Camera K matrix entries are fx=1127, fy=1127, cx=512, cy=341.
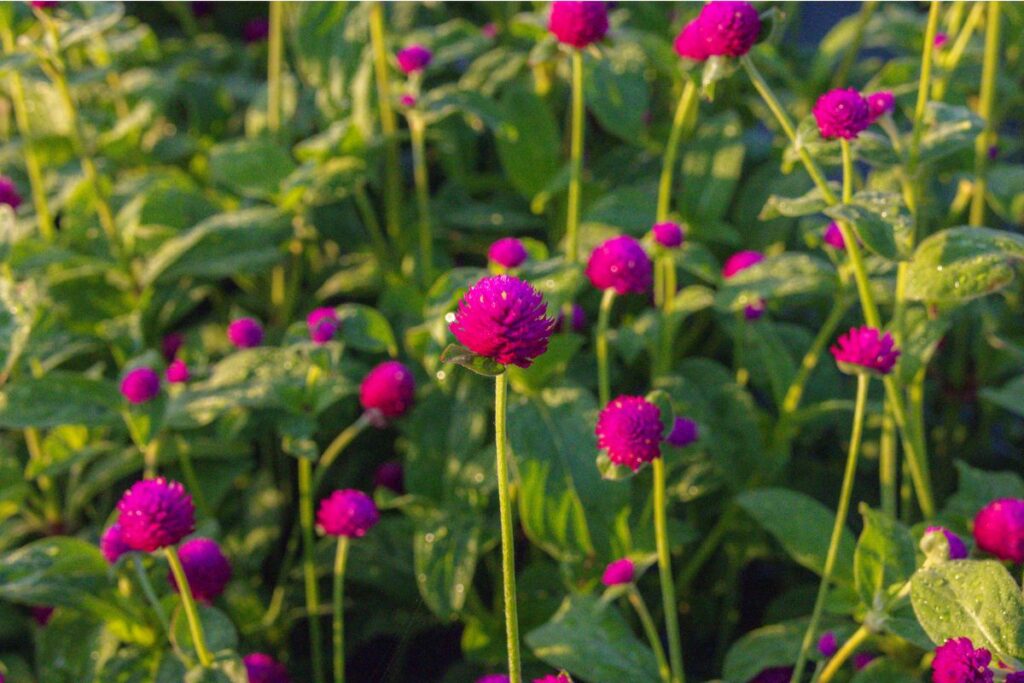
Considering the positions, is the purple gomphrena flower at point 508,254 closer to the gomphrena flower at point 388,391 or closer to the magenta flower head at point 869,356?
the gomphrena flower at point 388,391

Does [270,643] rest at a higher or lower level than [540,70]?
lower

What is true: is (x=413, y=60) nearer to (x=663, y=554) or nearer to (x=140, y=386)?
(x=140, y=386)

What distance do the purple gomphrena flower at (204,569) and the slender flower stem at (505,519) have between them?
1.70 ft

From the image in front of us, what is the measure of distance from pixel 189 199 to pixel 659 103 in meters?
0.99

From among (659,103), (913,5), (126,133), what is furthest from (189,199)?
(913,5)

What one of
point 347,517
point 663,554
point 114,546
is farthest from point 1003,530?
point 114,546

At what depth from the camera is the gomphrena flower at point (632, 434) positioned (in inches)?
42.2

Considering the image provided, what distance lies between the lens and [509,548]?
898 mm

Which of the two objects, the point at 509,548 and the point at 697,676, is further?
the point at 697,676

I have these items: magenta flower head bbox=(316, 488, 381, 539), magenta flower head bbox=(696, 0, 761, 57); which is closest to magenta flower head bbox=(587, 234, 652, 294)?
magenta flower head bbox=(696, 0, 761, 57)

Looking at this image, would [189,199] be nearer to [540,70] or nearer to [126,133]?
[126,133]

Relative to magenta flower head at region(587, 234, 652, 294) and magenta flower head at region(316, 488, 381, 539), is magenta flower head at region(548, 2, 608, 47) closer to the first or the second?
magenta flower head at region(587, 234, 652, 294)

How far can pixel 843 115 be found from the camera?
1163 mm

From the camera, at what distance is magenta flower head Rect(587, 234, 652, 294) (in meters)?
1.35
